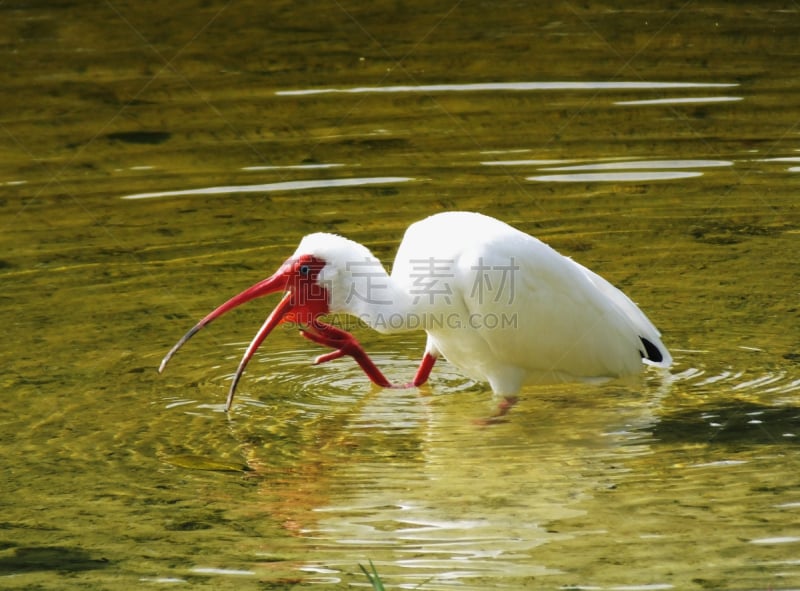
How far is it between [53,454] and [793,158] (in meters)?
5.64

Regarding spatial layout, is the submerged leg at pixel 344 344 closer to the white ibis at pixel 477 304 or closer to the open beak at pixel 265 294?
the white ibis at pixel 477 304

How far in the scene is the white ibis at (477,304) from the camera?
5.89 m

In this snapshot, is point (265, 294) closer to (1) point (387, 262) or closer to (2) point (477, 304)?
(2) point (477, 304)

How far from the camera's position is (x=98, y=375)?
→ 21.5 ft

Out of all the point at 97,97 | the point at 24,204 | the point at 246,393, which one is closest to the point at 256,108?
the point at 97,97

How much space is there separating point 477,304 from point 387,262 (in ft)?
6.63

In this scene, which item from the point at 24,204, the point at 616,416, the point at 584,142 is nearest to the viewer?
the point at 616,416

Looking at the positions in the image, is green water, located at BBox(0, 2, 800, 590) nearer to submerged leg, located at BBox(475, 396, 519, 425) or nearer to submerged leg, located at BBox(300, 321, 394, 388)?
submerged leg, located at BBox(475, 396, 519, 425)

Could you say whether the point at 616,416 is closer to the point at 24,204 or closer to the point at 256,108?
the point at 24,204

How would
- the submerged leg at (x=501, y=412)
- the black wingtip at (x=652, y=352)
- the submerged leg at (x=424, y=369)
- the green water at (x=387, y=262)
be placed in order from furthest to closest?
the submerged leg at (x=424, y=369) < the black wingtip at (x=652, y=352) < the submerged leg at (x=501, y=412) < the green water at (x=387, y=262)

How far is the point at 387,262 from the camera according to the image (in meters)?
7.88

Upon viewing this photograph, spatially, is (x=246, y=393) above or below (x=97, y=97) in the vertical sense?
below

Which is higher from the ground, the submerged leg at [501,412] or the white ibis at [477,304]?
the white ibis at [477,304]

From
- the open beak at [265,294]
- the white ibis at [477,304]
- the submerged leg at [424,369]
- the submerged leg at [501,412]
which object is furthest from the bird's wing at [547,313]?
the open beak at [265,294]
